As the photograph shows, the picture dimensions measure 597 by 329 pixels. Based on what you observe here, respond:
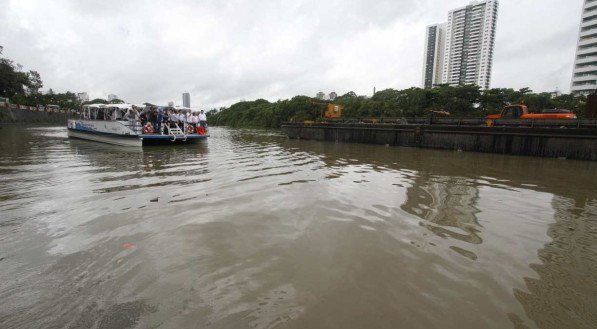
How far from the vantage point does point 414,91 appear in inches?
1657

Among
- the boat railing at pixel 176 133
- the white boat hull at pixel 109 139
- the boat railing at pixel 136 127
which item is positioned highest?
the boat railing at pixel 136 127

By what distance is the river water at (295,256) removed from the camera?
2449mm

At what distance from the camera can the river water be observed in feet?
8.04

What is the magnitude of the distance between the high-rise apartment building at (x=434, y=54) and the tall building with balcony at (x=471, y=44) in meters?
5.93

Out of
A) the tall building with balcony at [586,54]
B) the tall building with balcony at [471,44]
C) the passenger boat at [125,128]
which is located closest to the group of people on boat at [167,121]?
the passenger boat at [125,128]

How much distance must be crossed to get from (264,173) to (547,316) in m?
7.26

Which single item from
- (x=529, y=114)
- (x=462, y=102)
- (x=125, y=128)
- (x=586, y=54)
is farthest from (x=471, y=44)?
(x=125, y=128)

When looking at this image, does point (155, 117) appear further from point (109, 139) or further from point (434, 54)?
point (434, 54)

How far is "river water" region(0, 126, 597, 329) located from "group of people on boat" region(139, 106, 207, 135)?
11.6 metres

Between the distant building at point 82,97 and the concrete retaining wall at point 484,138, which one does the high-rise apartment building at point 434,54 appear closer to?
the concrete retaining wall at point 484,138

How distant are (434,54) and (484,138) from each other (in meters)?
89.9

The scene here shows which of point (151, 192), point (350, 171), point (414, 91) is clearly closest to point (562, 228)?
point (350, 171)

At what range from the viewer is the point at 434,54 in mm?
92562

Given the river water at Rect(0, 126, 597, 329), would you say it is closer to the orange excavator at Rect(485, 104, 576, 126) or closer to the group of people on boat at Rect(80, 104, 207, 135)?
the orange excavator at Rect(485, 104, 576, 126)
